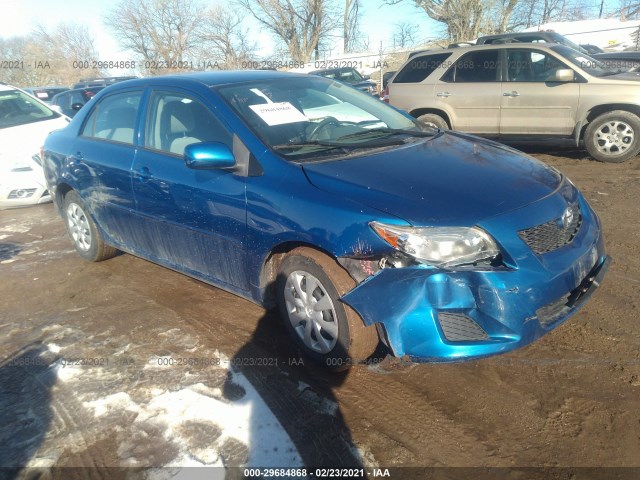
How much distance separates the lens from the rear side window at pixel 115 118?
13.1 feet

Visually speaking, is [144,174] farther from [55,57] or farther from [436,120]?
[55,57]

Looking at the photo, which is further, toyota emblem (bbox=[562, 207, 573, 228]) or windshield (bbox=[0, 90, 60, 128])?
windshield (bbox=[0, 90, 60, 128])

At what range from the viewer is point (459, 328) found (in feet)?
8.03

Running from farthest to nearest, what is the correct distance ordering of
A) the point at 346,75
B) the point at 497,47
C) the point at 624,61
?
Result: the point at 346,75
the point at 624,61
the point at 497,47

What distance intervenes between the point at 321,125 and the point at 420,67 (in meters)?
5.84

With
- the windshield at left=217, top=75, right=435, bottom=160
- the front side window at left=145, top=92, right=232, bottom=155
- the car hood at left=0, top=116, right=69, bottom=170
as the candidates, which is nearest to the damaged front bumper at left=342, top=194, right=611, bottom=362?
the windshield at left=217, top=75, right=435, bottom=160

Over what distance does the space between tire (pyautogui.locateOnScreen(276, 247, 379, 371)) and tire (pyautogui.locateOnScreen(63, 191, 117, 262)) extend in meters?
2.42

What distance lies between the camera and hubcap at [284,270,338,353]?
9.21ft

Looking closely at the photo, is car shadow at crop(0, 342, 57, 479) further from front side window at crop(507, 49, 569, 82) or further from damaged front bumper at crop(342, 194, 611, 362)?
front side window at crop(507, 49, 569, 82)

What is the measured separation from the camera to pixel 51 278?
468 cm

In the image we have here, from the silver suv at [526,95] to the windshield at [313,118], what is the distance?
14.5 feet

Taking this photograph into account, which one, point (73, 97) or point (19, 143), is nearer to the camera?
point (19, 143)

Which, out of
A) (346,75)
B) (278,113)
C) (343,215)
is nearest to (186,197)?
(278,113)

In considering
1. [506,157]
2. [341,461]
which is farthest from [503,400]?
[506,157]
